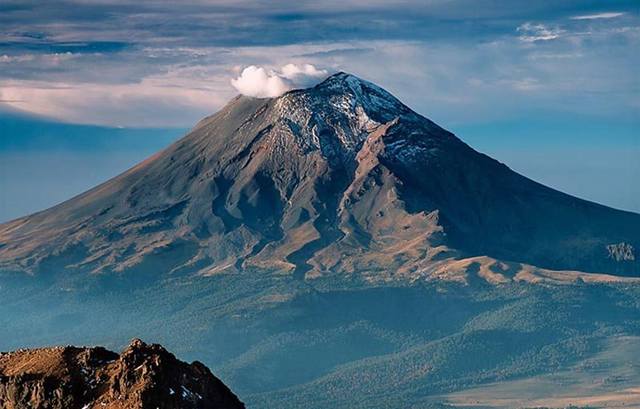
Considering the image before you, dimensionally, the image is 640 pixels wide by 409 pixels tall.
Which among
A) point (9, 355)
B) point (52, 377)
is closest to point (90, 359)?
point (52, 377)

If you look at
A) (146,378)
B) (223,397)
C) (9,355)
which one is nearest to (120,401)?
(146,378)

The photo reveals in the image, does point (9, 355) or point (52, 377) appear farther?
point (9, 355)

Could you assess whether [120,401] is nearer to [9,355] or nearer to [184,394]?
[184,394]

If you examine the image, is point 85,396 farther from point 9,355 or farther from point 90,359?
point 9,355

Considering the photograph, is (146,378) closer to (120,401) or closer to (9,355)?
(120,401)

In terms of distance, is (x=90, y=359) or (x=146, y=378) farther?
(x=90, y=359)
